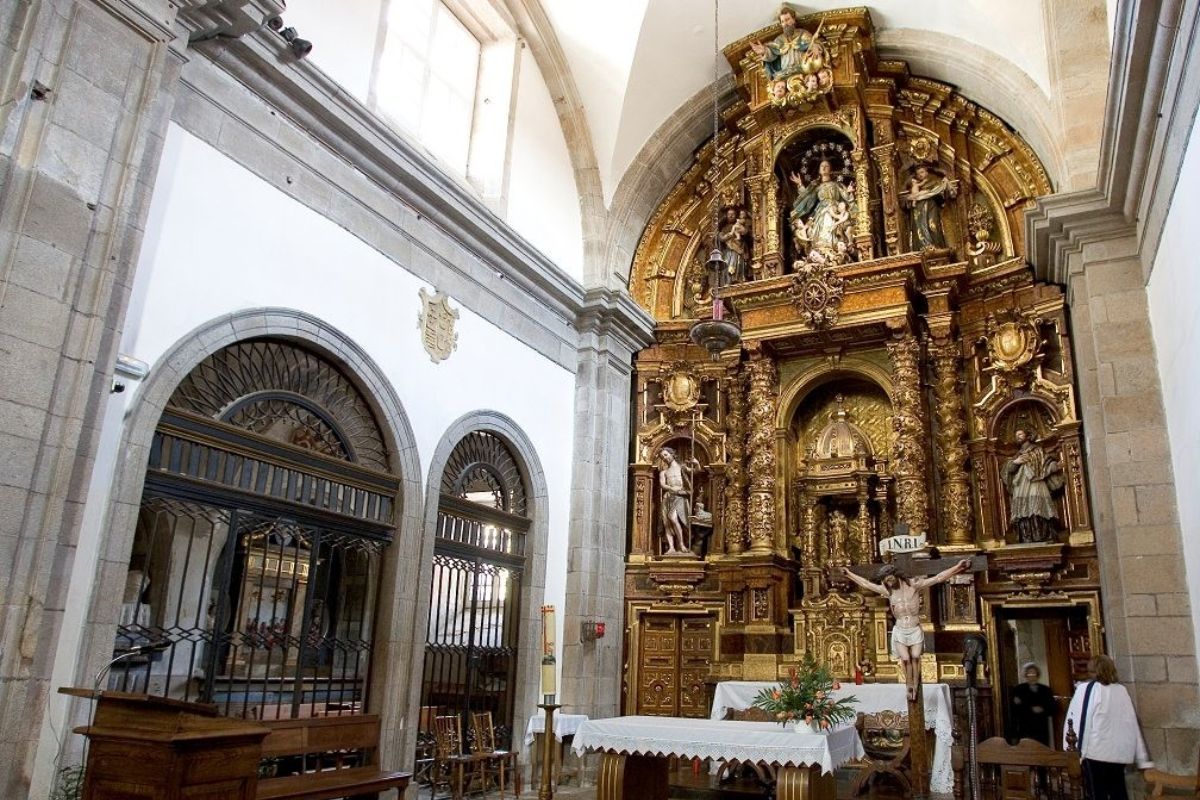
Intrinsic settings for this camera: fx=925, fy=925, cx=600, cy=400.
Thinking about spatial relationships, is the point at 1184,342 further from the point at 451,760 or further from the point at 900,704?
the point at 451,760

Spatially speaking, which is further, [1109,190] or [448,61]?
[448,61]

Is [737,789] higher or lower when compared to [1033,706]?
lower

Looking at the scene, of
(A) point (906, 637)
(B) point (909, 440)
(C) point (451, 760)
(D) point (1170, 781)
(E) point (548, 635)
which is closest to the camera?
(D) point (1170, 781)

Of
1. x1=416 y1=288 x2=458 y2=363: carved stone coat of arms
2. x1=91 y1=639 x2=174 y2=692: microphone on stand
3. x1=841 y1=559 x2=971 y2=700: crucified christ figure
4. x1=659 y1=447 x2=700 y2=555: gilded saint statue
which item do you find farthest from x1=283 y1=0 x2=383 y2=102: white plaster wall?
x1=841 y1=559 x2=971 y2=700: crucified christ figure

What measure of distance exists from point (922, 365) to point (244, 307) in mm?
7993

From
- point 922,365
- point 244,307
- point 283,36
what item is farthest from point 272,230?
point 922,365

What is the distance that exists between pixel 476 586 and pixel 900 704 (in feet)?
15.1

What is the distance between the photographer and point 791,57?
1227cm

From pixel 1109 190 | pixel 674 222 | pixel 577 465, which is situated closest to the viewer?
pixel 1109 190

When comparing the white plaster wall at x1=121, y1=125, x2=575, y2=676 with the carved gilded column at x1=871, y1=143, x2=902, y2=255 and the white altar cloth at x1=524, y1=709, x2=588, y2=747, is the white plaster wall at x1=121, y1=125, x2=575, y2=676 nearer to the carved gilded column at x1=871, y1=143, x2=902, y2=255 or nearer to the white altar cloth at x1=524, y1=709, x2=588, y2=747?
the white altar cloth at x1=524, y1=709, x2=588, y2=747

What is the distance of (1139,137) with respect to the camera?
7297 mm

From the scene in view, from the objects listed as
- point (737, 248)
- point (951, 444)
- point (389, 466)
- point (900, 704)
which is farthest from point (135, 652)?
point (737, 248)

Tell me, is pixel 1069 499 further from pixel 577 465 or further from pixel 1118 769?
pixel 577 465

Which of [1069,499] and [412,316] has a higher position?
[412,316]
